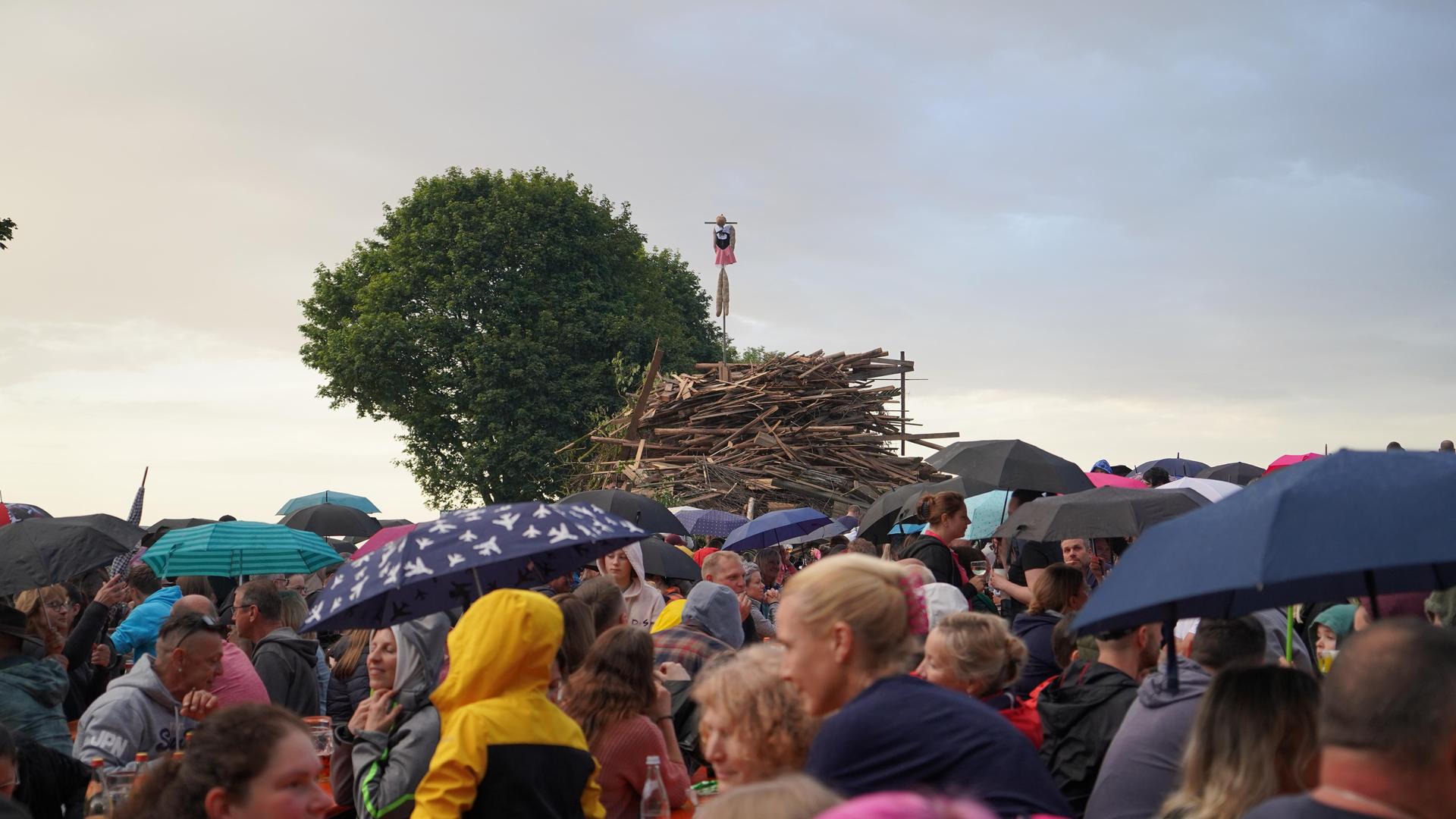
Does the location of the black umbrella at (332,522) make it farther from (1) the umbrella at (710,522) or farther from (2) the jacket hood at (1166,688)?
(2) the jacket hood at (1166,688)

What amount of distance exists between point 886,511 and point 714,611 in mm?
9548

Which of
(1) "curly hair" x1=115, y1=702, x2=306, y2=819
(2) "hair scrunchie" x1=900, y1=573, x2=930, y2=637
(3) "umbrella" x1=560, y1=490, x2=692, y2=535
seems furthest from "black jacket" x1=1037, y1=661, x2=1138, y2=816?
(3) "umbrella" x1=560, y1=490, x2=692, y2=535

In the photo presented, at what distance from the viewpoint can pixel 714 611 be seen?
7.59 metres

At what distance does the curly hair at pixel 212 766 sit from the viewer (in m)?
3.42

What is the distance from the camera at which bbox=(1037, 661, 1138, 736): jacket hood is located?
18.0 ft

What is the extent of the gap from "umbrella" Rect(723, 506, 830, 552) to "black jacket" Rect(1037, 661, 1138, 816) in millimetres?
9742

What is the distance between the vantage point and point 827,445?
26922 millimetres

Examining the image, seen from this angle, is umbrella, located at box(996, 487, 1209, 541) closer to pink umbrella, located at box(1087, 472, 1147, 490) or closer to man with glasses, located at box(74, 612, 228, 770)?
pink umbrella, located at box(1087, 472, 1147, 490)

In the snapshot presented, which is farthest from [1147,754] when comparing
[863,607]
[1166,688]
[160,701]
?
[160,701]

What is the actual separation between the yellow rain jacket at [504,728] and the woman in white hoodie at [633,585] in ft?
17.1

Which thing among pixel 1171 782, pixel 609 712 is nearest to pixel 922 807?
pixel 1171 782

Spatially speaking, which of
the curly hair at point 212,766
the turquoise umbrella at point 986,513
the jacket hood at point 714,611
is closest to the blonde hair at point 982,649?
the jacket hood at point 714,611

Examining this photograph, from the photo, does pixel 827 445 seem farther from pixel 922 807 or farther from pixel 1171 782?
pixel 922 807

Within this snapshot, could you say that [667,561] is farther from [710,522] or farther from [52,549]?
[710,522]
